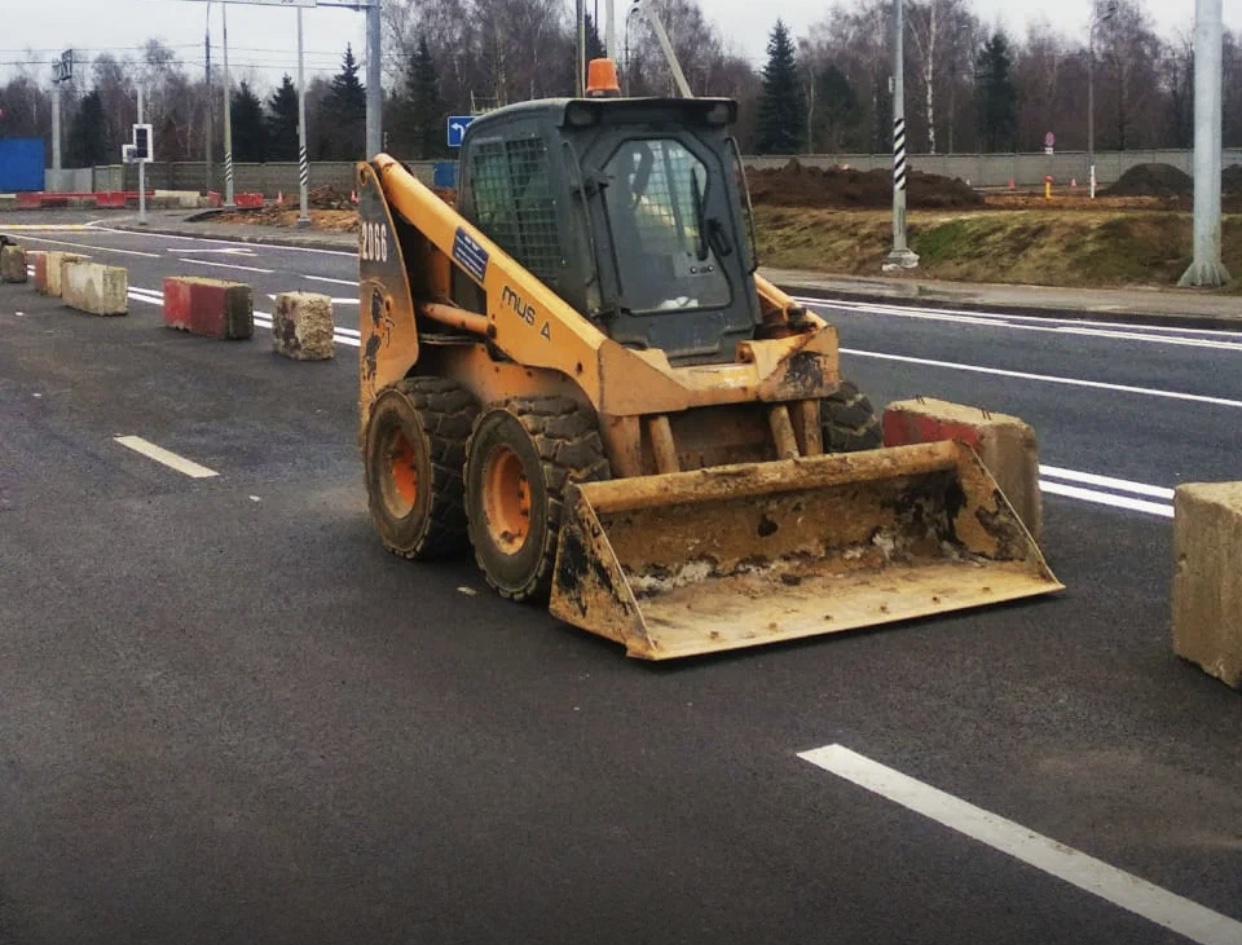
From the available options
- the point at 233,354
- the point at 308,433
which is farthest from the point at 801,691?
the point at 233,354

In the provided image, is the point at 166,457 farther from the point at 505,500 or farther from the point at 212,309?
the point at 212,309

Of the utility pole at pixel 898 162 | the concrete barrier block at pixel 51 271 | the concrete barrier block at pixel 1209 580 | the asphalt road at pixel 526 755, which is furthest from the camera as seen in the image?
the utility pole at pixel 898 162

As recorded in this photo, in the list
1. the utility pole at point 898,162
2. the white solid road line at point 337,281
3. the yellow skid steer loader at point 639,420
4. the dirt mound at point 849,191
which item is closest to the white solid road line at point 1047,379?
the yellow skid steer loader at point 639,420

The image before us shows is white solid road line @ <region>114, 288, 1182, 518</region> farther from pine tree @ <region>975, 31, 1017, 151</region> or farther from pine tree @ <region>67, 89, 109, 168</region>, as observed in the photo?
pine tree @ <region>67, 89, 109, 168</region>

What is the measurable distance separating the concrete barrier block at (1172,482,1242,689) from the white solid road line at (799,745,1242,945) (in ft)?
5.70

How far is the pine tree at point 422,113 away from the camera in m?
87.2

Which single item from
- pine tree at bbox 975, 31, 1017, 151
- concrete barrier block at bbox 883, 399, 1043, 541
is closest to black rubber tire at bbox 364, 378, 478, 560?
concrete barrier block at bbox 883, 399, 1043, 541

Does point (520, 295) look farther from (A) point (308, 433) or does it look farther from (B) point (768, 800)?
(A) point (308, 433)

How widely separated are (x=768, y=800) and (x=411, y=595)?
3317 mm

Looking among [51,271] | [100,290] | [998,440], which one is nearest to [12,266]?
[51,271]

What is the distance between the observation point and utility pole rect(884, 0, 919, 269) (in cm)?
3194

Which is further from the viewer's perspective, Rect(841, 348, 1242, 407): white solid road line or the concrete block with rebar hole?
the concrete block with rebar hole

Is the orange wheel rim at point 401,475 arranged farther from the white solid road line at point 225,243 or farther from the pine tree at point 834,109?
the pine tree at point 834,109

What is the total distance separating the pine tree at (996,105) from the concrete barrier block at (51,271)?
72.7 meters
